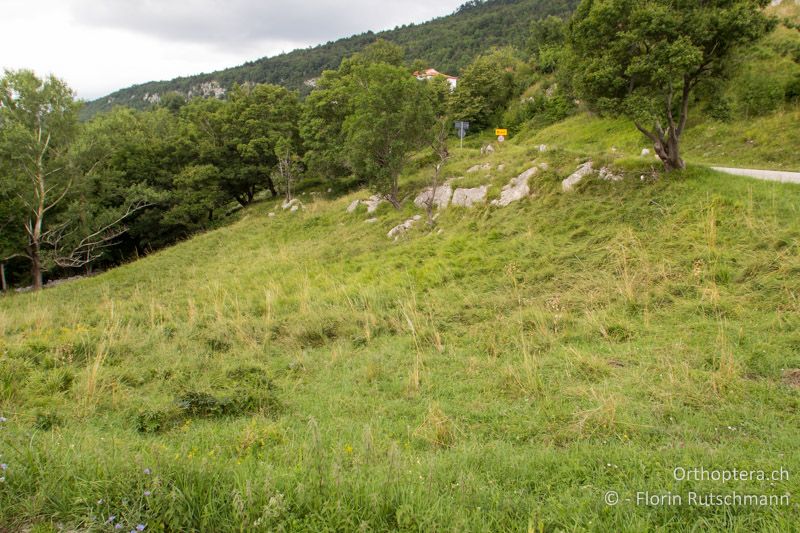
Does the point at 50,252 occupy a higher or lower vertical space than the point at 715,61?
lower

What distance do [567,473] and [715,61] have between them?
423 inches

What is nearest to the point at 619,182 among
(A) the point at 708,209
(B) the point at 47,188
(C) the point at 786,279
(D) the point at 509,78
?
(A) the point at 708,209

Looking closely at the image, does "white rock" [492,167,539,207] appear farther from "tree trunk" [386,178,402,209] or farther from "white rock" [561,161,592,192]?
"tree trunk" [386,178,402,209]

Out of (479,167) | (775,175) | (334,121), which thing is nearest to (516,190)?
(479,167)

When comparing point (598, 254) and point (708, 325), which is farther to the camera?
point (598, 254)

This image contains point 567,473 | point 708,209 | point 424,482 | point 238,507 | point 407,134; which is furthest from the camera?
point 407,134

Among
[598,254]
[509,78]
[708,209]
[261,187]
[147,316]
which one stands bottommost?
[147,316]

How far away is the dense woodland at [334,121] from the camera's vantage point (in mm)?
9883

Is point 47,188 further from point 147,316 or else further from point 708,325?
point 708,325

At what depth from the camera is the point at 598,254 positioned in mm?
9422

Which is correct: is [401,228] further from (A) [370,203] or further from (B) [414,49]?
(B) [414,49]

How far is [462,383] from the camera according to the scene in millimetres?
5574

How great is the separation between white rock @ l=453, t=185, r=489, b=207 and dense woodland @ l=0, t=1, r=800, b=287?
9.77ft

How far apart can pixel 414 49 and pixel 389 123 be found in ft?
351
